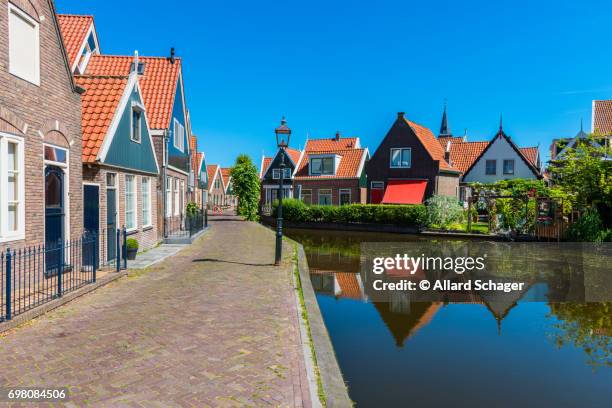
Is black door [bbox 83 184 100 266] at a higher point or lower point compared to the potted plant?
higher

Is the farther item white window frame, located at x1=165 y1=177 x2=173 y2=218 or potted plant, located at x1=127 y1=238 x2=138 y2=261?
white window frame, located at x1=165 y1=177 x2=173 y2=218

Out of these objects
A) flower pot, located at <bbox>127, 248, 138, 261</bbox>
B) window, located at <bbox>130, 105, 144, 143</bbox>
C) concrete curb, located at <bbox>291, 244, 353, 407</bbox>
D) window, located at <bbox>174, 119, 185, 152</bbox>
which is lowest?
concrete curb, located at <bbox>291, 244, 353, 407</bbox>

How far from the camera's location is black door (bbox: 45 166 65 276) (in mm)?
9140

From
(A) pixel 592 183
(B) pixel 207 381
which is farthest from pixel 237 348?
(A) pixel 592 183

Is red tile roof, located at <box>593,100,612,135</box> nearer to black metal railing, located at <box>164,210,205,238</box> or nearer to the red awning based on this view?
the red awning

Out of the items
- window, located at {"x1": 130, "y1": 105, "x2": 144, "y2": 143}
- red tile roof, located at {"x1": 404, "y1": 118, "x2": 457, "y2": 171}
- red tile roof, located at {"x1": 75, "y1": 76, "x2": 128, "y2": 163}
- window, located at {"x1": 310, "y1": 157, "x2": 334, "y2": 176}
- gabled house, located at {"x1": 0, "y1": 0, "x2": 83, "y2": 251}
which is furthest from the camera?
window, located at {"x1": 310, "y1": 157, "x2": 334, "y2": 176}

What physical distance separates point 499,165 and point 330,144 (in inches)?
675

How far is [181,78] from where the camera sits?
2136 centimetres

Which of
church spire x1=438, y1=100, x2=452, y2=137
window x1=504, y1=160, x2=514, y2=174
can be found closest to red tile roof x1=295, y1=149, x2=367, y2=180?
window x1=504, y1=160, x2=514, y2=174

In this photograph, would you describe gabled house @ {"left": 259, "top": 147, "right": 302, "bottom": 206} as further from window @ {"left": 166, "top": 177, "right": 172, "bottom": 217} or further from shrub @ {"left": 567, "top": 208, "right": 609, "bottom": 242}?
shrub @ {"left": 567, "top": 208, "right": 609, "bottom": 242}

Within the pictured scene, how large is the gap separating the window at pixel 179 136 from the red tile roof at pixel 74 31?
5044 millimetres

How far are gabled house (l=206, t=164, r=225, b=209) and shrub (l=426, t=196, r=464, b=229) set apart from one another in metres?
44.4

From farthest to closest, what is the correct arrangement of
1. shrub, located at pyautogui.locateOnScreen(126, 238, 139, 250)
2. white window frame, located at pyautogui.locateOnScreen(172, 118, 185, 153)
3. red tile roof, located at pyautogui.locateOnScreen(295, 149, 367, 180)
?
1. red tile roof, located at pyautogui.locateOnScreen(295, 149, 367, 180)
2. white window frame, located at pyautogui.locateOnScreen(172, 118, 185, 153)
3. shrub, located at pyautogui.locateOnScreen(126, 238, 139, 250)

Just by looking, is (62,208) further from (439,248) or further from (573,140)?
(573,140)
